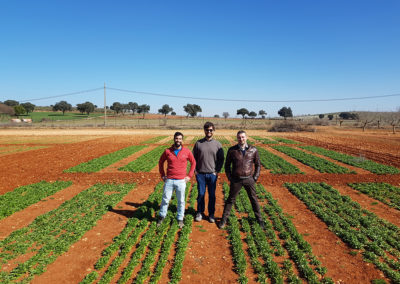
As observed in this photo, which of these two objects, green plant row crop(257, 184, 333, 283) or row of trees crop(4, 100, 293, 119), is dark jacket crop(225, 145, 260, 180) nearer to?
green plant row crop(257, 184, 333, 283)

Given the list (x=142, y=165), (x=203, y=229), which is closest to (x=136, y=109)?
(x=142, y=165)

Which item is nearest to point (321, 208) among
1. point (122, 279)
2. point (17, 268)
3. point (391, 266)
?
point (391, 266)

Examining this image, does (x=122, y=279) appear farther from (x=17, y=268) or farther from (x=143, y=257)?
(x=17, y=268)

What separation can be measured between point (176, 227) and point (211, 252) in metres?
1.45

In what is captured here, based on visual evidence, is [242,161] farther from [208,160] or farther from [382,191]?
[382,191]

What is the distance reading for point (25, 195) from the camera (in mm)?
9492

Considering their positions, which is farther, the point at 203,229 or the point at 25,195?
the point at 25,195

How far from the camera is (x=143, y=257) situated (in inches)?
207

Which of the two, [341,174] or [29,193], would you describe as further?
[341,174]

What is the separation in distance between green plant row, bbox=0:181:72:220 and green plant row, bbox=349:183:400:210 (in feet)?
45.9

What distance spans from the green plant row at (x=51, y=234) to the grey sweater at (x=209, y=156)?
398cm

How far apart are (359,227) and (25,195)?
12653 mm

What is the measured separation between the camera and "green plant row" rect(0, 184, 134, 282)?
16.0 feet

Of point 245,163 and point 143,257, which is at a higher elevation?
point 245,163
